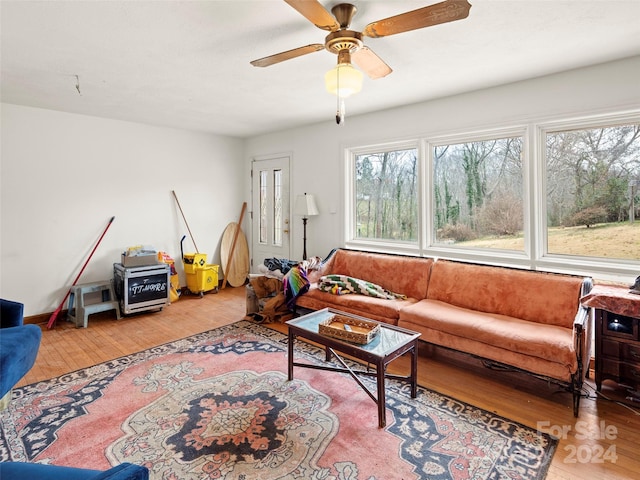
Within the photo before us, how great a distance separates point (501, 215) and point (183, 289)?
4.43m

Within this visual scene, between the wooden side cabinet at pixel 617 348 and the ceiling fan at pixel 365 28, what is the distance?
7.28 feet

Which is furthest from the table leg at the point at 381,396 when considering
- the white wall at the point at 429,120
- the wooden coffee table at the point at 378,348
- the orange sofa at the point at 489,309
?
the white wall at the point at 429,120

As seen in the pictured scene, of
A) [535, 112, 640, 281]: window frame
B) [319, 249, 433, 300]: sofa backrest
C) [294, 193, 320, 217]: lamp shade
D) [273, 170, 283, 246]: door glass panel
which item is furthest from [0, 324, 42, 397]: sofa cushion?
[535, 112, 640, 281]: window frame

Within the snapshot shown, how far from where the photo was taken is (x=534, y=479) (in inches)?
66.4

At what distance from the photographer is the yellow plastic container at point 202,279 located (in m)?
5.02

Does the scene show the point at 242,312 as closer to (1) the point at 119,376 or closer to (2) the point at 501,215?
(1) the point at 119,376

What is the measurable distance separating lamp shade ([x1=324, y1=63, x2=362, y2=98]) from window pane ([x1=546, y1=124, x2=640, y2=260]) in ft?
7.14

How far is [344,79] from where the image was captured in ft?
6.43

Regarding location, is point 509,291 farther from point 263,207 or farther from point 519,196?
point 263,207

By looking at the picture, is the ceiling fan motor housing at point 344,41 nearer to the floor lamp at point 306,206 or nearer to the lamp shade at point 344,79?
the lamp shade at point 344,79

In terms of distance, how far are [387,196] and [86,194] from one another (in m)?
3.76

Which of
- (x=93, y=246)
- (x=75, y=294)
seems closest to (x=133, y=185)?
(x=93, y=246)

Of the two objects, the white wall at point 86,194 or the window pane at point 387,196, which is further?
the window pane at point 387,196

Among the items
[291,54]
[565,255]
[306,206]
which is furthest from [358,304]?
[291,54]
